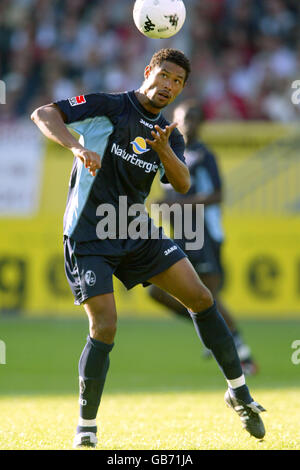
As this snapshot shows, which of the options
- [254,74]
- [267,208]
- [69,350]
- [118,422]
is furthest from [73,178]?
[254,74]

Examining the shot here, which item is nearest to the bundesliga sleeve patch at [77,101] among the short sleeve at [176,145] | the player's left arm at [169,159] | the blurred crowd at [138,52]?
the player's left arm at [169,159]

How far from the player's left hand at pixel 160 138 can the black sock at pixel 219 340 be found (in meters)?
1.12

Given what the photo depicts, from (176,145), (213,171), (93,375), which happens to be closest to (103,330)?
(93,375)

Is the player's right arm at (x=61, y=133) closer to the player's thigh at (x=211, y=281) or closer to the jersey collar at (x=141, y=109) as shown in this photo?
the jersey collar at (x=141, y=109)

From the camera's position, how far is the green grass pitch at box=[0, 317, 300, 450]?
5.39 metres

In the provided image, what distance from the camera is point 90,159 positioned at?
488 cm

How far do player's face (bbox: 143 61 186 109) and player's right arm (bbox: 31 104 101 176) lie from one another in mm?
600

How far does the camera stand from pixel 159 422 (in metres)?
5.97

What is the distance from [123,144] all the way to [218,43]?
1299 cm

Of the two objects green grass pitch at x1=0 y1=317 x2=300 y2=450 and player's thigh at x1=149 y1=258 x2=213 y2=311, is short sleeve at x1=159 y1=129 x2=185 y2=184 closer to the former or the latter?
player's thigh at x1=149 y1=258 x2=213 y2=311

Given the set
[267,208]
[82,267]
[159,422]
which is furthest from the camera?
[267,208]

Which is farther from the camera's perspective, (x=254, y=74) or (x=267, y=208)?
(x=254, y=74)

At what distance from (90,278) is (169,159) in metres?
0.89

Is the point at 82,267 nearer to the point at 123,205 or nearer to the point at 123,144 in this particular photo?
the point at 123,205
